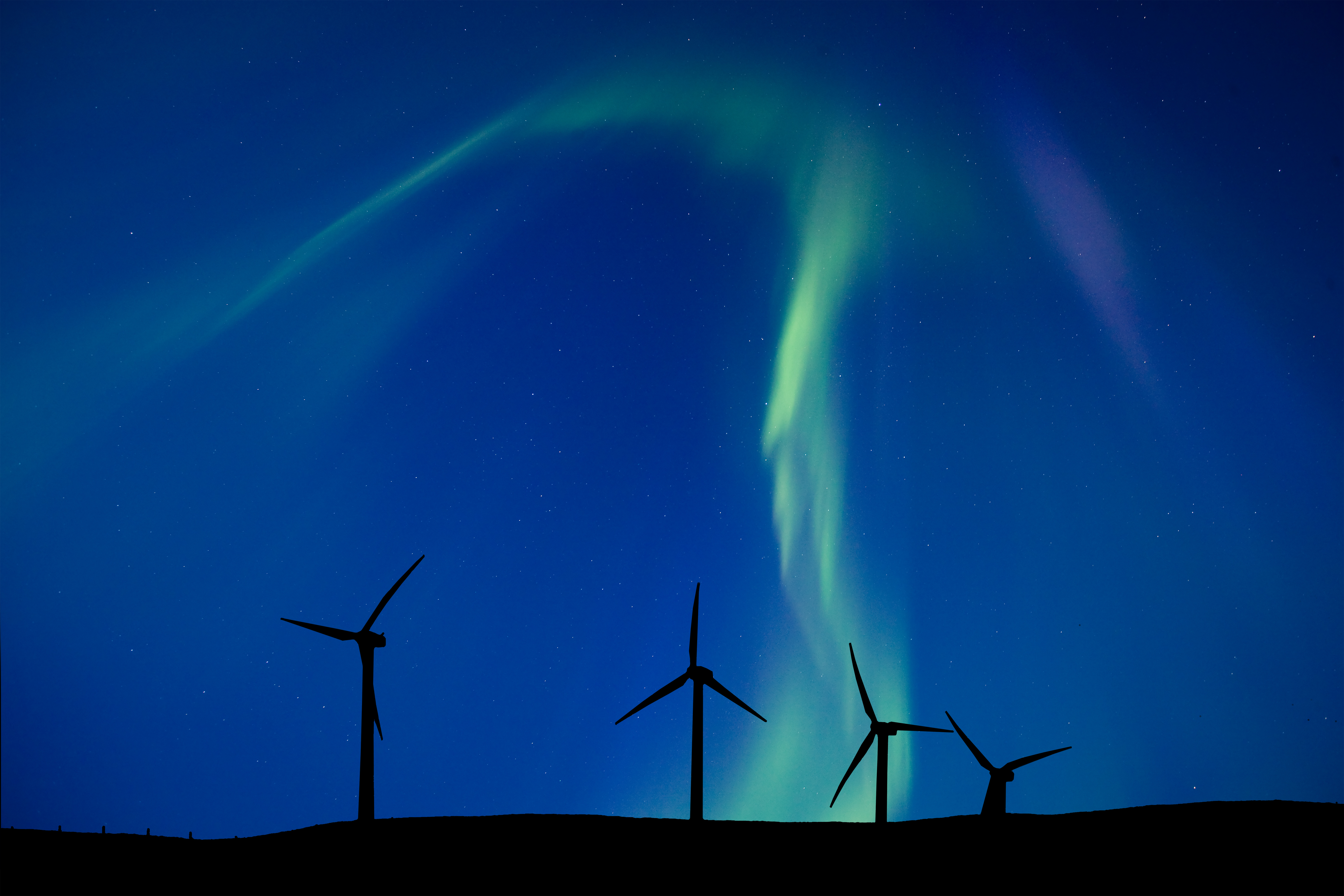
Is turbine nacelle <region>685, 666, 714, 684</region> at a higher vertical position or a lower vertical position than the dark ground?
higher

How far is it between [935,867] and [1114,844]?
11820mm

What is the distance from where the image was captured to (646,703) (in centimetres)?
5562

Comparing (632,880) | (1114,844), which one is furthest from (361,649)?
(1114,844)

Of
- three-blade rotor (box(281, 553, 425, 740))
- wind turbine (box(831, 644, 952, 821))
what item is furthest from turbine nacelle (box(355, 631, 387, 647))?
wind turbine (box(831, 644, 952, 821))

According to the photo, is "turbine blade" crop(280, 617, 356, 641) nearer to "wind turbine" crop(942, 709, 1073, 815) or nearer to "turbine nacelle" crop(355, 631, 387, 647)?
"turbine nacelle" crop(355, 631, 387, 647)

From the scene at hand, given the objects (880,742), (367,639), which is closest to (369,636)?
(367,639)

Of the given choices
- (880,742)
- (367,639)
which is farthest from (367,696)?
(880,742)

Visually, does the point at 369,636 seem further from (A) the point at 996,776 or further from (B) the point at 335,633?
(A) the point at 996,776

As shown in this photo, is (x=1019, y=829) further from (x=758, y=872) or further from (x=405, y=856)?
(x=405, y=856)

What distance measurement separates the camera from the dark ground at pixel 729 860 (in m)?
43.8

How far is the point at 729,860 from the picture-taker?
158 feet

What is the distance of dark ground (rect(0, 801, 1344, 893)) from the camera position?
1724 inches

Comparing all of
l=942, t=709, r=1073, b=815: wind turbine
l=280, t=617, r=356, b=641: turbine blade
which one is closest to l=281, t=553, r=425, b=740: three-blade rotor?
l=280, t=617, r=356, b=641: turbine blade

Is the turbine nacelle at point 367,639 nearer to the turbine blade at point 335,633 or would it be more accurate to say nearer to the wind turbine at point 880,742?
the turbine blade at point 335,633
